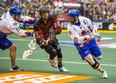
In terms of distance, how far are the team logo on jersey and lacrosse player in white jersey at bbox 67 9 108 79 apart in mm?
459

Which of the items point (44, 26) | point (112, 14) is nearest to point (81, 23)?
point (44, 26)

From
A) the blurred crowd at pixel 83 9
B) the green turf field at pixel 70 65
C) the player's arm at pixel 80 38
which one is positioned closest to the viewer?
the player's arm at pixel 80 38

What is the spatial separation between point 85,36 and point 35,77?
4.96ft

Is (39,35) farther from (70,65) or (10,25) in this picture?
(70,65)

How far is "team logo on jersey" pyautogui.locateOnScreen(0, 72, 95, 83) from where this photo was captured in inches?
380

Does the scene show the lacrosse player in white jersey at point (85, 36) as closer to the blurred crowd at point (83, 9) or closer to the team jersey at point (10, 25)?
the team jersey at point (10, 25)

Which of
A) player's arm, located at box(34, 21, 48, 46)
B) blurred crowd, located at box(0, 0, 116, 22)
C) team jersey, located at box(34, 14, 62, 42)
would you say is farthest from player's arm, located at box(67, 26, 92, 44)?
blurred crowd, located at box(0, 0, 116, 22)

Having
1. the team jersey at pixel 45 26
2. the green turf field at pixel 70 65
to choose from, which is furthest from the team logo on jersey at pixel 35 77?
the team jersey at pixel 45 26

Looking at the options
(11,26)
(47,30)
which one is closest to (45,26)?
(47,30)

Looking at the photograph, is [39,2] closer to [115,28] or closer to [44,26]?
[115,28]

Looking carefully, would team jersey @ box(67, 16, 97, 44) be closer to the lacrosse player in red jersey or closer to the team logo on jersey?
the lacrosse player in red jersey

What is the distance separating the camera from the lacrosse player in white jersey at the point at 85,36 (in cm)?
995

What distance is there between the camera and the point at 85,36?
9.95 meters

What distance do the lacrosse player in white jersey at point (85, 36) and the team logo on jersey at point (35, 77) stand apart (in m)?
0.46
